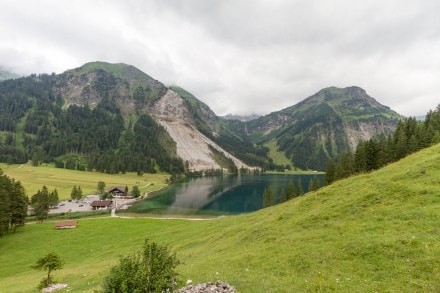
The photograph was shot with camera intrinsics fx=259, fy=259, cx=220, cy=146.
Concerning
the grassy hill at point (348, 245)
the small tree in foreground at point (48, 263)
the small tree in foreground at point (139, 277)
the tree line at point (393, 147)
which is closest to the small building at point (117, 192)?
the tree line at point (393, 147)

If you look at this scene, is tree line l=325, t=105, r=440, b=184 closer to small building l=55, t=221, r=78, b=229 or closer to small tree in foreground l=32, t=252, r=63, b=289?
small tree in foreground l=32, t=252, r=63, b=289

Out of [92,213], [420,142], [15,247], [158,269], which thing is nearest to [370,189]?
[158,269]

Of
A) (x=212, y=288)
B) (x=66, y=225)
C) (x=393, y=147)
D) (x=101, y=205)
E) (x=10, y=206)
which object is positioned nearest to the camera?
(x=212, y=288)

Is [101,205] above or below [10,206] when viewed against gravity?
below

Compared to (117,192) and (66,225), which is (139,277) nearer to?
(66,225)

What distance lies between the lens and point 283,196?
375ft

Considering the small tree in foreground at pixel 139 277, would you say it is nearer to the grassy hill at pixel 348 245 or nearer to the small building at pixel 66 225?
the grassy hill at pixel 348 245

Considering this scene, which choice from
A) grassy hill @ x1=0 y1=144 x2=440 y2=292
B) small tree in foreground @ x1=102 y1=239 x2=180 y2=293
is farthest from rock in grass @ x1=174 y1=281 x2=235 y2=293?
small tree in foreground @ x1=102 y1=239 x2=180 y2=293

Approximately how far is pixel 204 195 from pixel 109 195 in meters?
64.0

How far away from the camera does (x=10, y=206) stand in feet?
267

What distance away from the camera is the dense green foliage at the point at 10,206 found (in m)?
74.8

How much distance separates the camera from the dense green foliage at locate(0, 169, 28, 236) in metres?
74.8

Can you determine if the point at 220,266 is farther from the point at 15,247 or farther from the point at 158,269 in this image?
the point at 15,247

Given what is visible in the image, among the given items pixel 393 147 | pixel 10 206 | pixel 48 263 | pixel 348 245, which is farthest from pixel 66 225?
pixel 393 147
